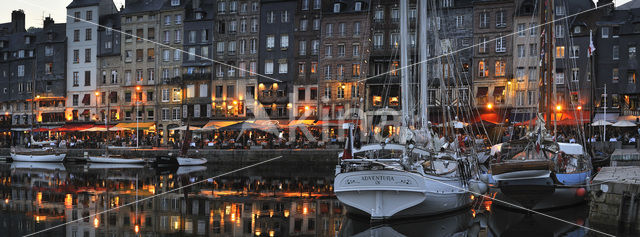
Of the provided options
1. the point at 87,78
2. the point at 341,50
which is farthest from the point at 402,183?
the point at 87,78

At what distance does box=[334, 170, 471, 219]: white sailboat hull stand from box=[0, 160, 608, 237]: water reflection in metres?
0.43

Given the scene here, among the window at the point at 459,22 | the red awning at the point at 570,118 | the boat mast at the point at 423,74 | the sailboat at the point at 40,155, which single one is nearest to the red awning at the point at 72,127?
the sailboat at the point at 40,155

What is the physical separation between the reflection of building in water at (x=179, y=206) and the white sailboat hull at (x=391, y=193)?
123 centimetres

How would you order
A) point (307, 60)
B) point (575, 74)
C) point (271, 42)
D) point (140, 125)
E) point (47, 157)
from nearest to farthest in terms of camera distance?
1. point (47, 157)
2. point (575, 74)
3. point (307, 60)
4. point (271, 42)
5. point (140, 125)

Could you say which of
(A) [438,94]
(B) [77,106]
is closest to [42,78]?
(B) [77,106]

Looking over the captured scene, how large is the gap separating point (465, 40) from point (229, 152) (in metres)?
26.4

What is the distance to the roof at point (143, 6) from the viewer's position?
7275 cm

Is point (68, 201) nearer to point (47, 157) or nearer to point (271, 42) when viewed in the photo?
point (47, 157)

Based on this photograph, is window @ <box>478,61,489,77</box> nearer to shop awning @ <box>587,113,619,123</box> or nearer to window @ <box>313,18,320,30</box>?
shop awning @ <box>587,113,619,123</box>

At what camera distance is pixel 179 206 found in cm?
2389

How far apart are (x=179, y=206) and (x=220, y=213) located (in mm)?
2669

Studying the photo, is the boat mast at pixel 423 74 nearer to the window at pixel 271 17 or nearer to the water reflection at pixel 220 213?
the water reflection at pixel 220 213

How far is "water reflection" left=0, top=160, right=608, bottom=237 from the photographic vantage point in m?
18.5

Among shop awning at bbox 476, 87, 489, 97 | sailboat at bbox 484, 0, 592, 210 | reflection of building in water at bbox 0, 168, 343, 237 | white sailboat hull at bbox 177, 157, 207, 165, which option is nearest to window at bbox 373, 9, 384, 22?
shop awning at bbox 476, 87, 489, 97
